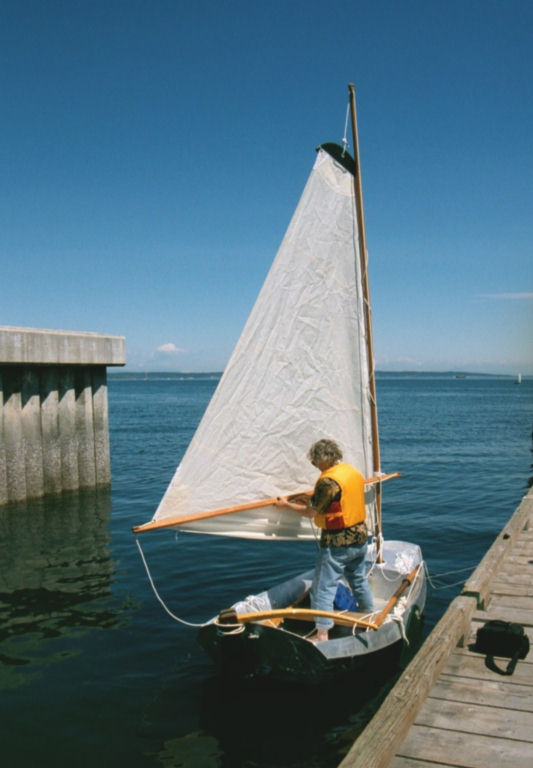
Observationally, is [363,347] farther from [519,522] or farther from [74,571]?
[74,571]

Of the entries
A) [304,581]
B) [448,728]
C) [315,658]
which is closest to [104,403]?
[304,581]

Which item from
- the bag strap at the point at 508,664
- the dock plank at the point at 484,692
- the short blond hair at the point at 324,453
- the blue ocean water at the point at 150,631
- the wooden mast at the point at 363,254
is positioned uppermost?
the wooden mast at the point at 363,254

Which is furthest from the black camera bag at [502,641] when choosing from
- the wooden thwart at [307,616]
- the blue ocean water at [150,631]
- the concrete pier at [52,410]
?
the concrete pier at [52,410]

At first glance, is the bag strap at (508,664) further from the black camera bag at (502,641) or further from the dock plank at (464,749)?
the dock plank at (464,749)

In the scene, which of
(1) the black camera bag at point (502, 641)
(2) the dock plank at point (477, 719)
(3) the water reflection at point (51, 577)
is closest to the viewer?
(2) the dock plank at point (477, 719)

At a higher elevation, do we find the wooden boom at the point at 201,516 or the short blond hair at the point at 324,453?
the short blond hair at the point at 324,453

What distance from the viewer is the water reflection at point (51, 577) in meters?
10.1

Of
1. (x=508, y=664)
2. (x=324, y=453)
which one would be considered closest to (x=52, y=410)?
(x=324, y=453)

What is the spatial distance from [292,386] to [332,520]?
188 centimetres

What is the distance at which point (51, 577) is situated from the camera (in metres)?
13.7

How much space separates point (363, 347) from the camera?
9484 millimetres

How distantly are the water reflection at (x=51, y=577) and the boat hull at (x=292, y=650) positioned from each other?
10.5ft

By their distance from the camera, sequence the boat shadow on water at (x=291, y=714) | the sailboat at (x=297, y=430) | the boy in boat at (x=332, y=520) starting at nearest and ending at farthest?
the boat shadow on water at (x=291, y=714) → the sailboat at (x=297, y=430) → the boy in boat at (x=332, y=520)

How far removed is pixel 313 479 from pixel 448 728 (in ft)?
12.7
